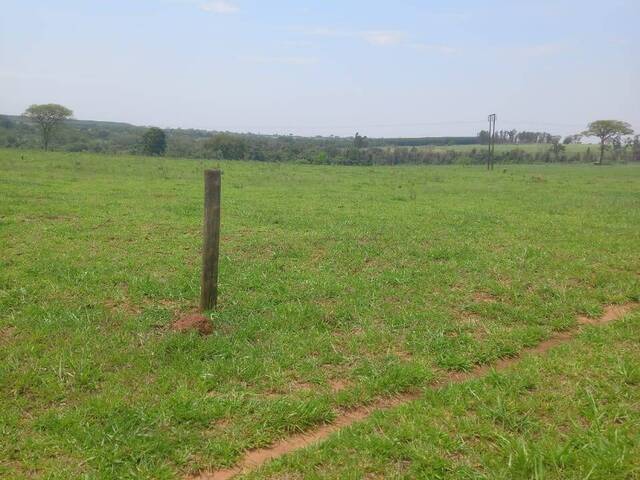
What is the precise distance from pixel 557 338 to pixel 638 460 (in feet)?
7.61

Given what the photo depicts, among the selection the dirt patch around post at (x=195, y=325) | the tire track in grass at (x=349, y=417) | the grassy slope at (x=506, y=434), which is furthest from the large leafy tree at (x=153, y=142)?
the grassy slope at (x=506, y=434)

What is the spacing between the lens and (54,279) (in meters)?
6.54

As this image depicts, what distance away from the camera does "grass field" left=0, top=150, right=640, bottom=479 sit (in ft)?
10.6

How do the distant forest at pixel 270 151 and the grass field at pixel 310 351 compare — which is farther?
the distant forest at pixel 270 151

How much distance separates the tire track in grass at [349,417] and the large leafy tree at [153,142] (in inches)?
2128

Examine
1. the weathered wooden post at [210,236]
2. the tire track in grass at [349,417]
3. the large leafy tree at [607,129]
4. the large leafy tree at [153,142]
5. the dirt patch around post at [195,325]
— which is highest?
the large leafy tree at [607,129]

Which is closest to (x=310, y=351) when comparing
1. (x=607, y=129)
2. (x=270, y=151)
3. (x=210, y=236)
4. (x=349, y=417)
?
(x=349, y=417)

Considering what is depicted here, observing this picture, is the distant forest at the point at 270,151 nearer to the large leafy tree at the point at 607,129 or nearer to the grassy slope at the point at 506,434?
the large leafy tree at the point at 607,129

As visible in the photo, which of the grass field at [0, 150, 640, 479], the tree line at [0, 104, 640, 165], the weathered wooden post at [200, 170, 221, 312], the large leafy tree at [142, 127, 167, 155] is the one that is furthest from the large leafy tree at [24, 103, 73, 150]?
the weathered wooden post at [200, 170, 221, 312]

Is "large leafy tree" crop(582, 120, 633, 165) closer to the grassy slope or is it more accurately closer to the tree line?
the tree line

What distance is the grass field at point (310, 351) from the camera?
3.22 meters

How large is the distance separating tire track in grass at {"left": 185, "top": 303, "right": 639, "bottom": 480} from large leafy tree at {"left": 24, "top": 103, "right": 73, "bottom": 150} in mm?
63264

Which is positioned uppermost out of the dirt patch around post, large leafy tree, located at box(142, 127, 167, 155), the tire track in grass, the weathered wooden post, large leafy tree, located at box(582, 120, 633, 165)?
large leafy tree, located at box(582, 120, 633, 165)

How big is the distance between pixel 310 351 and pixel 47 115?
6396 centimetres
